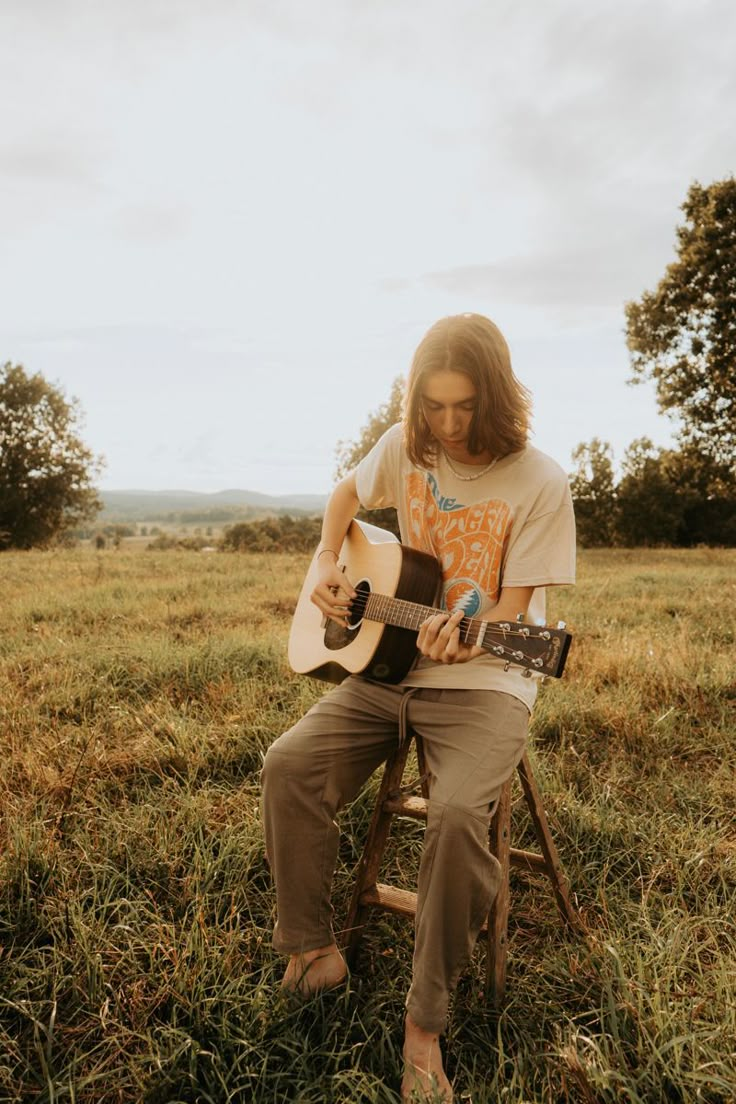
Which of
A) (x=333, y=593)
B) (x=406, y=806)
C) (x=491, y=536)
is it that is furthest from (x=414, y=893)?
(x=491, y=536)

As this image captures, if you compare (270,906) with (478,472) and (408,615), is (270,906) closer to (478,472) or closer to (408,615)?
(408,615)

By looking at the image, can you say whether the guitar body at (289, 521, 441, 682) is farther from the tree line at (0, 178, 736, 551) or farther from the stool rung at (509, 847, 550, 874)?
the tree line at (0, 178, 736, 551)

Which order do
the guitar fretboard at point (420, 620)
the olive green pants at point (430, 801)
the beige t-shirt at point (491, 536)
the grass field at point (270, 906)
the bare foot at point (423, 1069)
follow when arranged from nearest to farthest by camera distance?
the bare foot at point (423, 1069) < the grass field at point (270, 906) < the olive green pants at point (430, 801) < the guitar fretboard at point (420, 620) < the beige t-shirt at point (491, 536)

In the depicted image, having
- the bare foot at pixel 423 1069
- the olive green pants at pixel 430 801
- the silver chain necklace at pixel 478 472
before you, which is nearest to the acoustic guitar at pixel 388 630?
the olive green pants at pixel 430 801

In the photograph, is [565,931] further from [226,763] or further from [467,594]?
[226,763]

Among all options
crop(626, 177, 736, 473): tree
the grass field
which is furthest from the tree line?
the grass field

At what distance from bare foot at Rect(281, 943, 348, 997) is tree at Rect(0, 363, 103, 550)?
29.3m

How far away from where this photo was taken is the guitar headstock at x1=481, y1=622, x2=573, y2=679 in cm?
A: 212

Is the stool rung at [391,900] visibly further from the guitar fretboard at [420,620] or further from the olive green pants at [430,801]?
the guitar fretboard at [420,620]

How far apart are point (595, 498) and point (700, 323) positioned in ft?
36.2

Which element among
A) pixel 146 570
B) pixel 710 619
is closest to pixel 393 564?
pixel 710 619

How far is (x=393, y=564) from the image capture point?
2.63m

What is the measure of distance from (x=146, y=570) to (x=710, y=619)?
708 cm

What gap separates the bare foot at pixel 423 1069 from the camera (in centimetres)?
176
